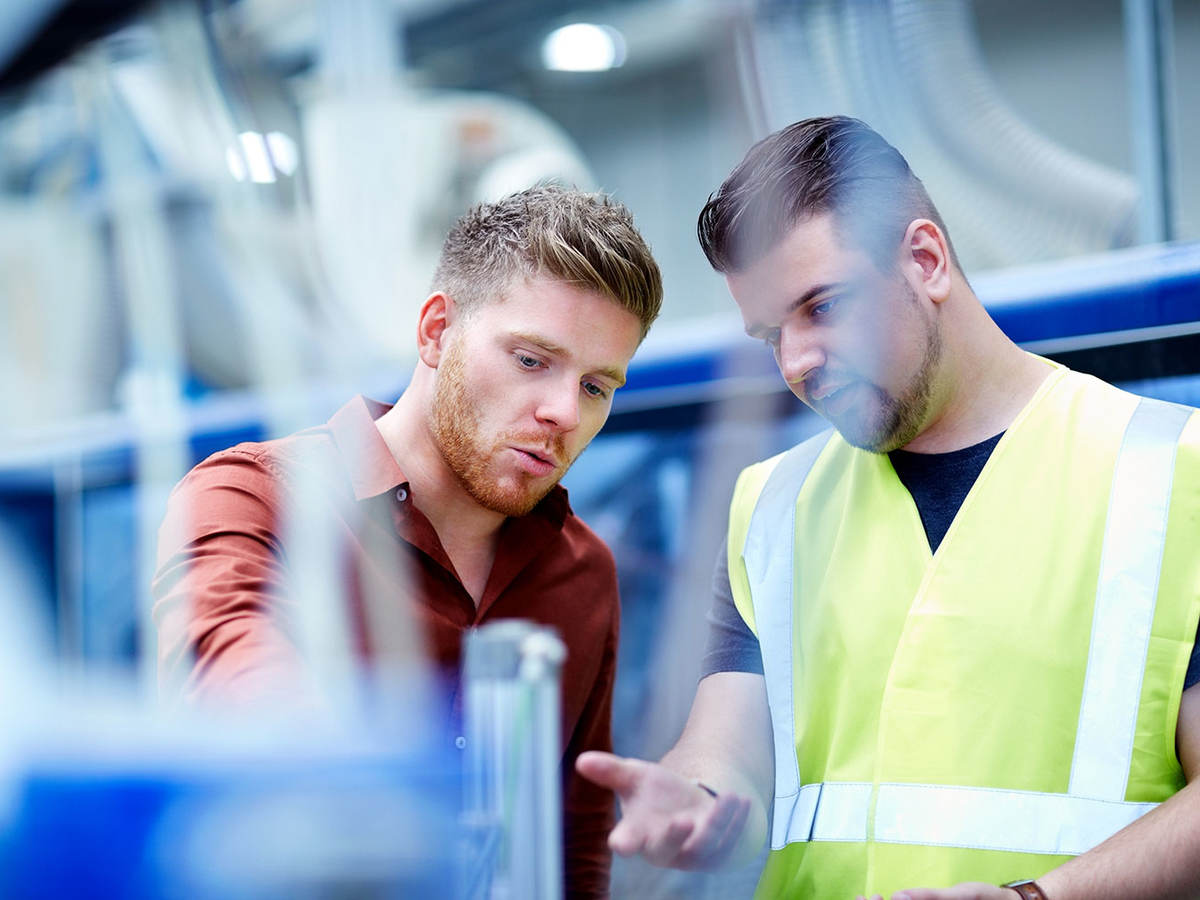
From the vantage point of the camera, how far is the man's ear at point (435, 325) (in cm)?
132

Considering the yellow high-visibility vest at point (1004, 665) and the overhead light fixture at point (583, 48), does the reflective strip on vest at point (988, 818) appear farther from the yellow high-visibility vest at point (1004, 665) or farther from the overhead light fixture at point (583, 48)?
the overhead light fixture at point (583, 48)

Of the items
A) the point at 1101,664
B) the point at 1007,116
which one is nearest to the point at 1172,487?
the point at 1101,664

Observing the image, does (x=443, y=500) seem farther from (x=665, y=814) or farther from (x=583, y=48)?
(x=583, y=48)

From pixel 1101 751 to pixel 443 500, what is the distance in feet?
2.31

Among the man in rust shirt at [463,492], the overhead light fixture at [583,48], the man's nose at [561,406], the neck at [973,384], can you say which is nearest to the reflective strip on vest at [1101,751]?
the neck at [973,384]

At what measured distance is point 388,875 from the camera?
0.77 meters

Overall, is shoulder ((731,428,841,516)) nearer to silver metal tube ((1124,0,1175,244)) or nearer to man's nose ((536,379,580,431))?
man's nose ((536,379,580,431))

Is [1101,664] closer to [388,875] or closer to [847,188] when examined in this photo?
[847,188]

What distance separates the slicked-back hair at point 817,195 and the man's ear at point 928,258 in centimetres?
1

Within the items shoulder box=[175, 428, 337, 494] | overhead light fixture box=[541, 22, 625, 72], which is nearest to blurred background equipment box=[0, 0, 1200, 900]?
shoulder box=[175, 428, 337, 494]

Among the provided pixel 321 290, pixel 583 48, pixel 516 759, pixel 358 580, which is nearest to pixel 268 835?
pixel 516 759

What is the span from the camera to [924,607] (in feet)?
3.82

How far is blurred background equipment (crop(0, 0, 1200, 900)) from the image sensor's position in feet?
3.44

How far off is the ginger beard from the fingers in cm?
34
